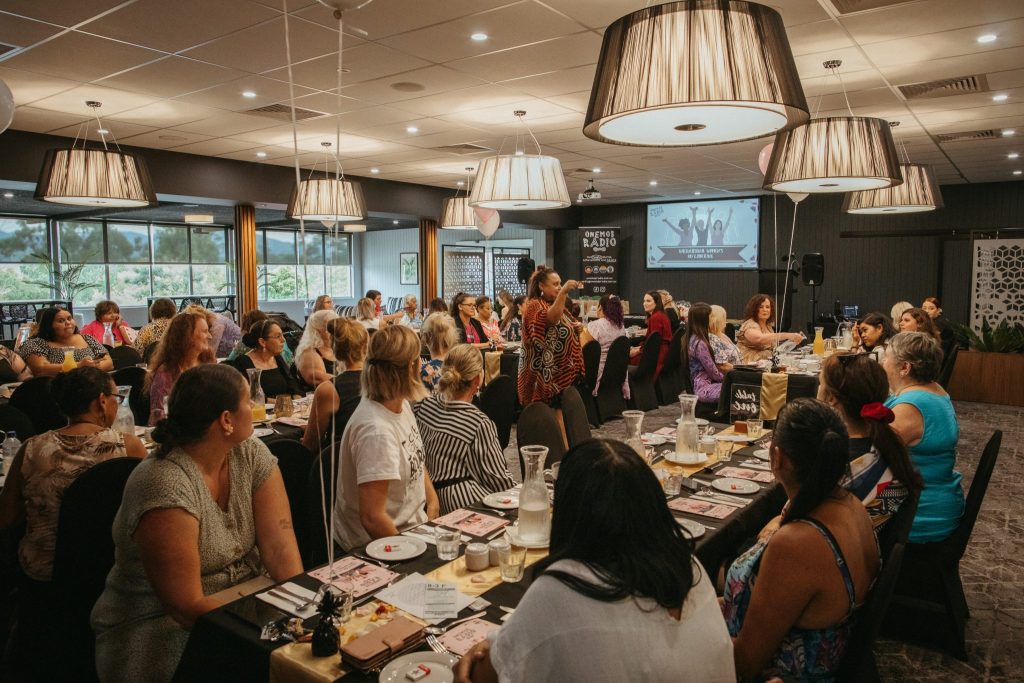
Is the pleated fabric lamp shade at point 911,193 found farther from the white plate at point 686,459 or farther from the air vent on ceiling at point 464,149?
the air vent on ceiling at point 464,149

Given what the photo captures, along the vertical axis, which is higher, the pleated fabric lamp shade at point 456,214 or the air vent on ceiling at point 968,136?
the air vent on ceiling at point 968,136

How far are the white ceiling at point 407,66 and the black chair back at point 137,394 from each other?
7.19ft

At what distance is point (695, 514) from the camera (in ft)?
8.20

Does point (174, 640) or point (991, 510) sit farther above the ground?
point (174, 640)

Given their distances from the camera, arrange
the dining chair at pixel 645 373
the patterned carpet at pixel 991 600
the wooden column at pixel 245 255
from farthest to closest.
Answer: the wooden column at pixel 245 255, the dining chair at pixel 645 373, the patterned carpet at pixel 991 600

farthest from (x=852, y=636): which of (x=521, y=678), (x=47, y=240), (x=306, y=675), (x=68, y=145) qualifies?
(x=47, y=240)

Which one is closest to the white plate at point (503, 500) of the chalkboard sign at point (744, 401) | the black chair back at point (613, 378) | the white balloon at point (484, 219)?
the chalkboard sign at point (744, 401)

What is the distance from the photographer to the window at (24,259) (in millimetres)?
14422

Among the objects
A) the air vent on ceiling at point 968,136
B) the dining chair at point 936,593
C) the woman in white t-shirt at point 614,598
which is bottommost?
the dining chair at point 936,593

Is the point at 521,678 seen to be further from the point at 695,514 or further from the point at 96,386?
the point at 96,386

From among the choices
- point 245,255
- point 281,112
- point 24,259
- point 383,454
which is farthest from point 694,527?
point 24,259

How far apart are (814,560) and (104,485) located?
2145mm

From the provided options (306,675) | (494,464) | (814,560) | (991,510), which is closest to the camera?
(306,675)

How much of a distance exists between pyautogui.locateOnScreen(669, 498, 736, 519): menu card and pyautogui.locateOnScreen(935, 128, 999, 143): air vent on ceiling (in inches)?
276
